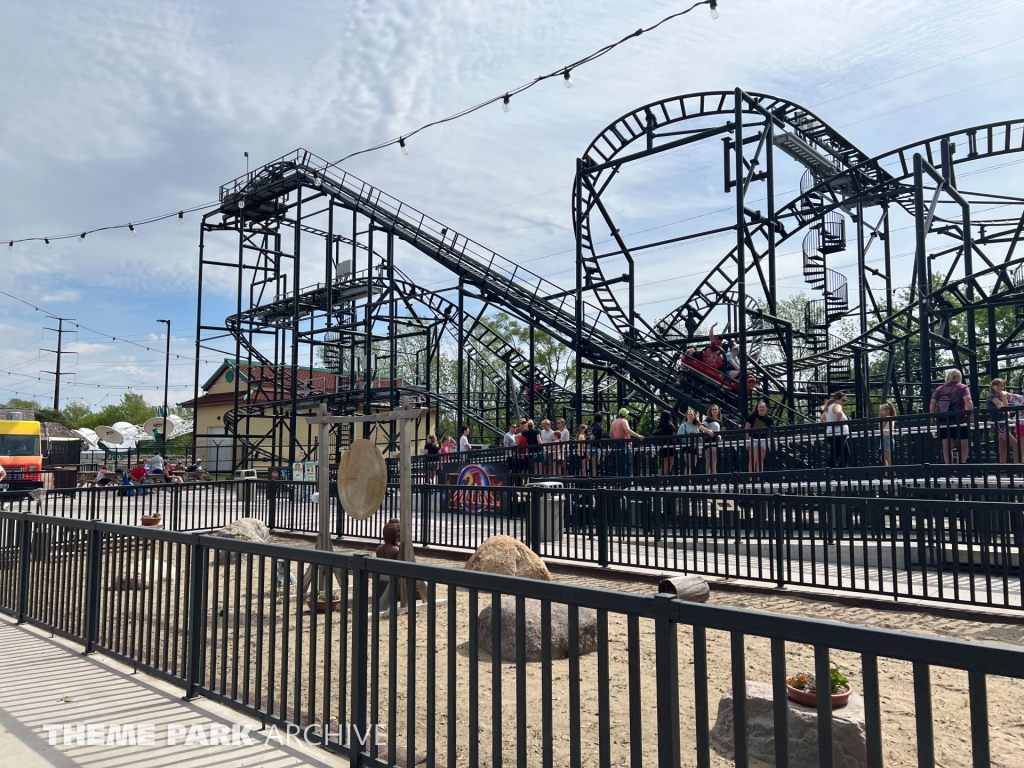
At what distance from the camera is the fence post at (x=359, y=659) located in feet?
13.0

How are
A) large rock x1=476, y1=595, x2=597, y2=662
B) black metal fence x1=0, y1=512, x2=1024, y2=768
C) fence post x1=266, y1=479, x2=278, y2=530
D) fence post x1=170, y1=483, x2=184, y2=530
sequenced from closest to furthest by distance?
black metal fence x1=0, y1=512, x2=1024, y2=768 → large rock x1=476, y1=595, x2=597, y2=662 → fence post x1=170, y1=483, x2=184, y2=530 → fence post x1=266, y1=479, x2=278, y2=530

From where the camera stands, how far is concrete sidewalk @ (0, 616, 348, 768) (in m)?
4.15

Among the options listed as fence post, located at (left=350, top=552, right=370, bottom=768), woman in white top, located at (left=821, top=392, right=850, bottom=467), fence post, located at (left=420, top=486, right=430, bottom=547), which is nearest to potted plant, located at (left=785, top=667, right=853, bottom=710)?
fence post, located at (left=350, top=552, right=370, bottom=768)

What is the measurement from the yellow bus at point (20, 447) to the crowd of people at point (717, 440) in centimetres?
1831

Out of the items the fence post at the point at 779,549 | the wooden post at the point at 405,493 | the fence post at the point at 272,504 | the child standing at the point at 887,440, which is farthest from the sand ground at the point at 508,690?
the fence post at the point at 272,504

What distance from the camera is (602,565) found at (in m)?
10.1

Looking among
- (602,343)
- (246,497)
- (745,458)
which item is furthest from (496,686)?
(602,343)

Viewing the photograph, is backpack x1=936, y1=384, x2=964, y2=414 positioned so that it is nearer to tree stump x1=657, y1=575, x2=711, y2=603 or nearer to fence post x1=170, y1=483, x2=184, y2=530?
tree stump x1=657, y1=575, x2=711, y2=603

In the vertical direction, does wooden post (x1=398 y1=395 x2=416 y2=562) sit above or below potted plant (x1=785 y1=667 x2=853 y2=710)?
above

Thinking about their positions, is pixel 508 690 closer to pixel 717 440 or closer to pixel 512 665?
pixel 512 665

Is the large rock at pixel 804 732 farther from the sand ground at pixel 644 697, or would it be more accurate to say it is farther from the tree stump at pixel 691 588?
the tree stump at pixel 691 588

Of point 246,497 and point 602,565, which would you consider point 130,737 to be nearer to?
point 602,565

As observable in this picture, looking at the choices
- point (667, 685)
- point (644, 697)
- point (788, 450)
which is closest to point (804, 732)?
point (644, 697)

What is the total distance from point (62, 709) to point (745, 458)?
490 inches
